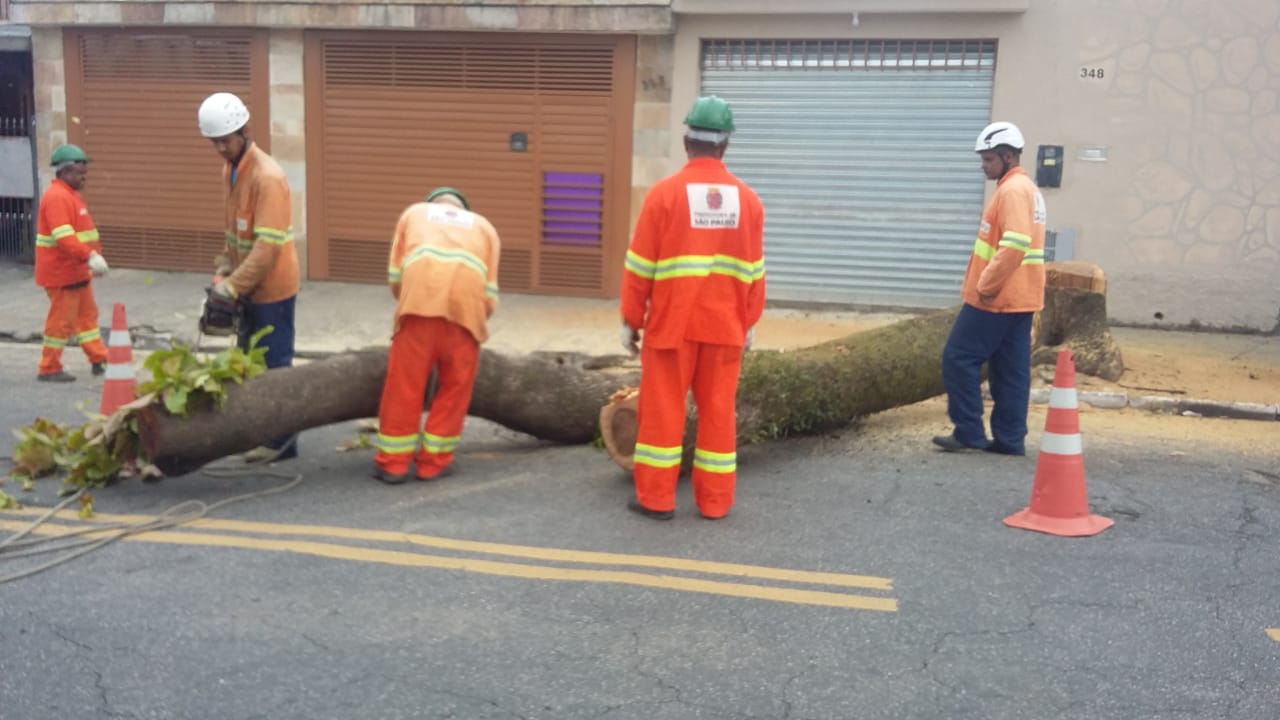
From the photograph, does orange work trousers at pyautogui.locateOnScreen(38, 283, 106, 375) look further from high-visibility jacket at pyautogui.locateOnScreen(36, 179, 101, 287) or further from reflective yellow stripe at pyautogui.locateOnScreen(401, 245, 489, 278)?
reflective yellow stripe at pyautogui.locateOnScreen(401, 245, 489, 278)

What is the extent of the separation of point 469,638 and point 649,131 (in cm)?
903

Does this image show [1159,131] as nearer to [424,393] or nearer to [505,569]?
[424,393]

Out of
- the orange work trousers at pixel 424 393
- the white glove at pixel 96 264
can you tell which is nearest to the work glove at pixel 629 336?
the orange work trousers at pixel 424 393

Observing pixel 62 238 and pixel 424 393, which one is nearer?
pixel 424 393

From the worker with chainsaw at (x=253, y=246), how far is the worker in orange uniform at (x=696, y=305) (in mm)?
2232

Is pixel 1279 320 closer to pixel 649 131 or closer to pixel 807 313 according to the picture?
pixel 807 313

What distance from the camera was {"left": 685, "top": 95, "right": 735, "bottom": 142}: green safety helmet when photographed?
5.12 meters

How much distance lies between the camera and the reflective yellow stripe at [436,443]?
19.1 feet

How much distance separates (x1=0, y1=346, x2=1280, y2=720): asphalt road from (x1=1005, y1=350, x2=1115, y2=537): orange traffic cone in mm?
121

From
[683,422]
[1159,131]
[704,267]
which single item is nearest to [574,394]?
[683,422]

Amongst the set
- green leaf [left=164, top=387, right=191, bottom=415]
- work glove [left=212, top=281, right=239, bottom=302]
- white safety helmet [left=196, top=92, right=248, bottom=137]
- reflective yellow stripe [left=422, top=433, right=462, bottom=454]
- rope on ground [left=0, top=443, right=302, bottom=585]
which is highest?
white safety helmet [left=196, top=92, right=248, bottom=137]

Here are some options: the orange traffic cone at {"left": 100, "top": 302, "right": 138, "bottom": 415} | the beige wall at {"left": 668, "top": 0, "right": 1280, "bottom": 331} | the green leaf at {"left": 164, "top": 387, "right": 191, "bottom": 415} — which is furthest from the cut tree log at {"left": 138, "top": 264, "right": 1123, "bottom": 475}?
A: the beige wall at {"left": 668, "top": 0, "right": 1280, "bottom": 331}

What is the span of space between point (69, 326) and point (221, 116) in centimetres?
365

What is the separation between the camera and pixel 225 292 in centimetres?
602
